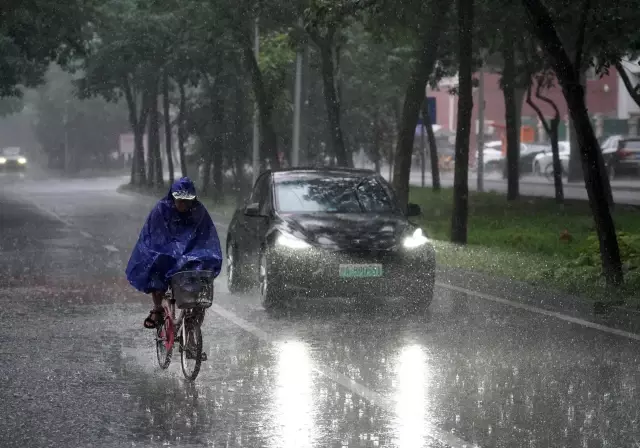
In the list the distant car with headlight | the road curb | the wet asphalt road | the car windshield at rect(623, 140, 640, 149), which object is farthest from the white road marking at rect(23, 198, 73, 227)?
the distant car with headlight

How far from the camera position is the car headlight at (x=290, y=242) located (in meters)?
14.3

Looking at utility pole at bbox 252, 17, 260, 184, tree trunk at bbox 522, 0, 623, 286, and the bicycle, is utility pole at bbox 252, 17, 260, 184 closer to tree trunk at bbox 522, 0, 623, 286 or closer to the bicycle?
tree trunk at bbox 522, 0, 623, 286

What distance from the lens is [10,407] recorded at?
8.84 m

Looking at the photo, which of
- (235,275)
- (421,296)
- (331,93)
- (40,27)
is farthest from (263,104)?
(421,296)

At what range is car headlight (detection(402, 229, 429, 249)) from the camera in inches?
569

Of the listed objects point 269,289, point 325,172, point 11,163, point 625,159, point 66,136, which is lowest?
point 11,163

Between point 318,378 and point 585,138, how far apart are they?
25.9 feet

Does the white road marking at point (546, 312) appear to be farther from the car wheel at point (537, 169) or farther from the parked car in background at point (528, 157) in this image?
the parked car in background at point (528, 157)

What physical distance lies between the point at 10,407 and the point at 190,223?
1991mm

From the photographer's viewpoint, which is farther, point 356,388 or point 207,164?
point 207,164

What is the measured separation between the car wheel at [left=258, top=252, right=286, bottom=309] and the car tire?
1490mm

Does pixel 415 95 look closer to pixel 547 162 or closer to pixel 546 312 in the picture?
pixel 546 312

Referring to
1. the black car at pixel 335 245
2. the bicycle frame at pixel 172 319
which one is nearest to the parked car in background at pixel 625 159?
the black car at pixel 335 245

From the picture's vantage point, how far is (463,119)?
2316 centimetres
